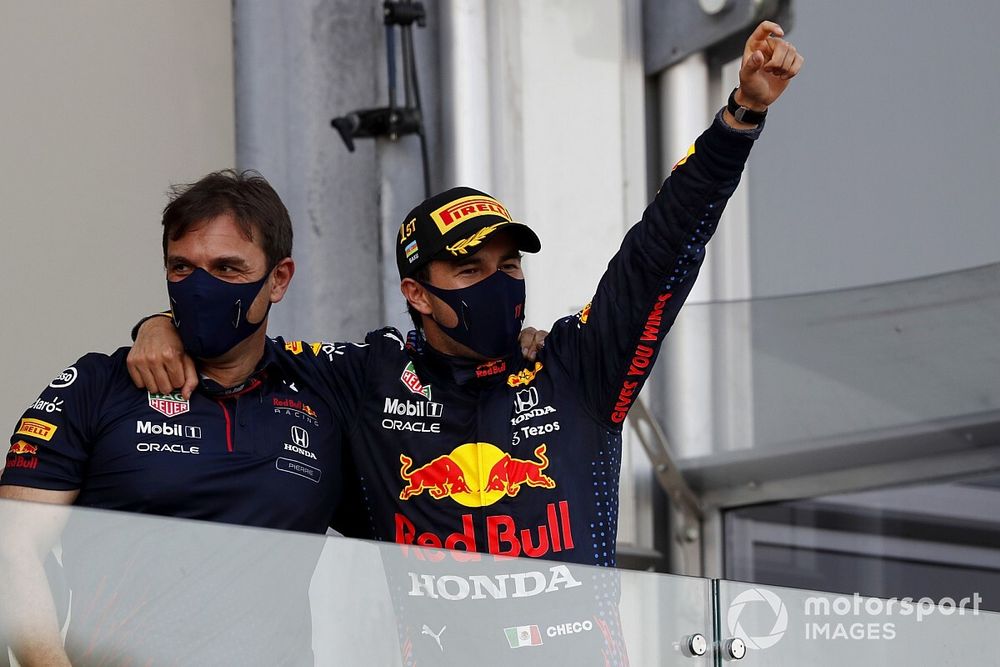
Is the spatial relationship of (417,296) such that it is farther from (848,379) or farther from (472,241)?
(848,379)

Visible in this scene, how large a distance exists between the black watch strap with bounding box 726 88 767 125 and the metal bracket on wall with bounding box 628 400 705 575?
2072 mm

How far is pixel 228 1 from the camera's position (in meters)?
3.92

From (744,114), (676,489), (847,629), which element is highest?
(744,114)

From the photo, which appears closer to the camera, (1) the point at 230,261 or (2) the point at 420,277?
(1) the point at 230,261

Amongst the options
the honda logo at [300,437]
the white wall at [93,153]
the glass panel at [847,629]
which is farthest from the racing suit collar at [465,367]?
the white wall at [93,153]

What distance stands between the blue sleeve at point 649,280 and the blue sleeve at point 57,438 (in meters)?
0.69

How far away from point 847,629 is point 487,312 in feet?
2.36

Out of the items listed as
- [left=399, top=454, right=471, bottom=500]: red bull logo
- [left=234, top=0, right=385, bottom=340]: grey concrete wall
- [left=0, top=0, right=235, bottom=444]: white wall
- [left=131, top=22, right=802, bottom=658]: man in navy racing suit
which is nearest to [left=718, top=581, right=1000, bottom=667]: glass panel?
[left=131, top=22, right=802, bottom=658]: man in navy racing suit

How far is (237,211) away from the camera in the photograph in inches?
83.2

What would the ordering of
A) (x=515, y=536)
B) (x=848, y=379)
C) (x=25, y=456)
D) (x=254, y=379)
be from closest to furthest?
(x=25, y=456) → (x=515, y=536) → (x=254, y=379) → (x=848, y=379)

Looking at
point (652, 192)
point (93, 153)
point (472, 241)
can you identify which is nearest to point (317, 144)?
point (93, 153)

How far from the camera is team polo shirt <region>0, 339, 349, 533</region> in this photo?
6.38ft

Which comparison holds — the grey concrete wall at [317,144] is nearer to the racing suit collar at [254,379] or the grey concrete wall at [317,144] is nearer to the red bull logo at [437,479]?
the racing suit collar at [254,379]

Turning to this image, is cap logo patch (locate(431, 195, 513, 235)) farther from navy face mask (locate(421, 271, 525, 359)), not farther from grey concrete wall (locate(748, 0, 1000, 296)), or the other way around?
grey concrete wall (locate(748, 0, 1000, 296))
